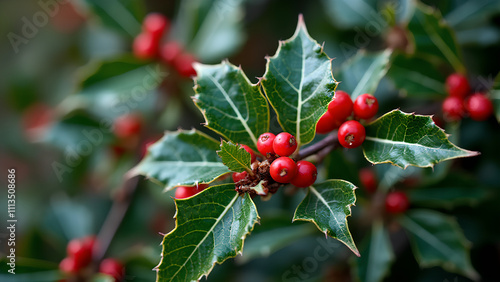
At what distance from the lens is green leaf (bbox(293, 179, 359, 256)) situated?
0.96 meters

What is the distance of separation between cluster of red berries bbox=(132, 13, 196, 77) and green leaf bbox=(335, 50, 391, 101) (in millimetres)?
993

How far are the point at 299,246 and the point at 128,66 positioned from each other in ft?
4.71

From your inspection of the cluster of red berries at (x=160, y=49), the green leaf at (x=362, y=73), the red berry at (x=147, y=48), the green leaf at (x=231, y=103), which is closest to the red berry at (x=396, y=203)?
the green leaf at (x=362, y=73)

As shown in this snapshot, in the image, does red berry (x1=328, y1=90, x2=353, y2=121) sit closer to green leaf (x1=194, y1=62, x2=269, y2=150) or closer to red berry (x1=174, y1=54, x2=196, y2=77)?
green leaf (x1=194, y1=62, x2=269, y2=150)

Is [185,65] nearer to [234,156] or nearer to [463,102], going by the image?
[234,156]

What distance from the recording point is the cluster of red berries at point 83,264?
69.4 inches

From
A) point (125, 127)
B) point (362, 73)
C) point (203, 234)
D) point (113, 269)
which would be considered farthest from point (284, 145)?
point (125, 127)

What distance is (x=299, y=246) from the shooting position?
210 cm

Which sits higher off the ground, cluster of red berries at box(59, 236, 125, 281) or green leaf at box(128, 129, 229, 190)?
green leaf at box(128, 129, 229, 190)

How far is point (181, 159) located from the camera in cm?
124

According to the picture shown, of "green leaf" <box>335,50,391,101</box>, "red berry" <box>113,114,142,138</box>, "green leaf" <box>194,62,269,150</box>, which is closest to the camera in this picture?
"green leaf" <box>194,62,269,150</box>

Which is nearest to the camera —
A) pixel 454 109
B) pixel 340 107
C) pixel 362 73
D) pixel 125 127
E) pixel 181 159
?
pixel 340 107

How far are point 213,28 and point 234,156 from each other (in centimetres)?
136

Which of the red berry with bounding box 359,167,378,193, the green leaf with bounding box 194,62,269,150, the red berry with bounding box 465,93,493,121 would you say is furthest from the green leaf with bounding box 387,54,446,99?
the green leaf with bounding box 194,62,269,150
